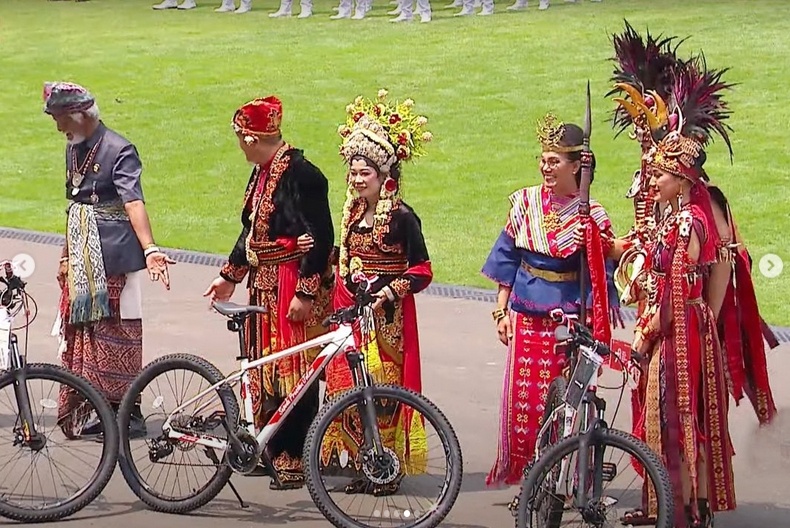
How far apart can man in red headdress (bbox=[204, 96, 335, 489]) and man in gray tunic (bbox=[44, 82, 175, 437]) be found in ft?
1.60

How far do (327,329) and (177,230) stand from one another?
604 centimetres

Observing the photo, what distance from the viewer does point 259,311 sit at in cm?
591

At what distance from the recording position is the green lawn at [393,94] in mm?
12812

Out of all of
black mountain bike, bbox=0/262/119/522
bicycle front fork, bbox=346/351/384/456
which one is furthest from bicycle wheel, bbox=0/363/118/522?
bicycle front fork, bbox=346/351/384/456

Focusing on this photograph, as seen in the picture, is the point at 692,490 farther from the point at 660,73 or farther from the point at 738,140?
the point at 738,140

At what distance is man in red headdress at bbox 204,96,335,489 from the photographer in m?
6.23

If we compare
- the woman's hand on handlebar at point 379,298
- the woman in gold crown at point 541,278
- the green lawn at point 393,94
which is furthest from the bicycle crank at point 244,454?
the green lawn at point 393,94

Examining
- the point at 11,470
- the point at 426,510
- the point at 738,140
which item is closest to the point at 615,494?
the point at 426,510

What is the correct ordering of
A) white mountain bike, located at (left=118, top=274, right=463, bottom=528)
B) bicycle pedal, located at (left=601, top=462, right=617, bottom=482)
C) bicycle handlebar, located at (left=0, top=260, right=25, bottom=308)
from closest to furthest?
bicycle pedal, located at (left=601, top=462, right=617, bottom=482)
white mountain bike, located at (left=118, top=274, right=463, bottom=528)
bicycle handlebar, located at (left=0, top=260, right=25, bottom=308)

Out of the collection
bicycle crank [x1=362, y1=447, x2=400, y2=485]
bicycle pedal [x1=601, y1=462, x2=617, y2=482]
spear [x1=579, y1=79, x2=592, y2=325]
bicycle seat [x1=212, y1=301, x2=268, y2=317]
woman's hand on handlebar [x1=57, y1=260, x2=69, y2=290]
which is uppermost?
spear [x1=579, y1=79, x2=592, y2=325]

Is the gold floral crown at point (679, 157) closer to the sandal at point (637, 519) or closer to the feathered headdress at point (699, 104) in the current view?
the feathered headdress at point (699, 104)

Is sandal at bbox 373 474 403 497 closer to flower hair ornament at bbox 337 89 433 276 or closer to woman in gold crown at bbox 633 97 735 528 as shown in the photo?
flower hair ornament at bbox 337 89 433 276

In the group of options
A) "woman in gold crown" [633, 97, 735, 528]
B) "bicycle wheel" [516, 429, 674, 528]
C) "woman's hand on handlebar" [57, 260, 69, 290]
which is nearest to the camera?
"bicycle wheel" [516, 429, 674, 528]

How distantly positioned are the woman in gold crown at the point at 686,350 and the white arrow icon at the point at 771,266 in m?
4.71
